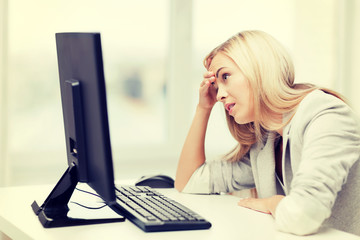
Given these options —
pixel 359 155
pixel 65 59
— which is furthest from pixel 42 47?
pixel 359 155

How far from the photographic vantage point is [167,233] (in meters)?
1.13

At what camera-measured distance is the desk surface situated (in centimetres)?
112

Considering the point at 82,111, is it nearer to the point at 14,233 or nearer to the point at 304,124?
the point at 14,233

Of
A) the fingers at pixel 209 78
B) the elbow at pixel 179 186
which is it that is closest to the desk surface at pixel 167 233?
the elbow at pixel 179 186

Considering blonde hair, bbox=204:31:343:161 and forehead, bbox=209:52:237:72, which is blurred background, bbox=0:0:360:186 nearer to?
forehead, bbox=209:52:237:72

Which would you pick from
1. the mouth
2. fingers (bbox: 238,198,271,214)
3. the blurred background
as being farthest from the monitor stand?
the blurred background

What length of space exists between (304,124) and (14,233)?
73 cm

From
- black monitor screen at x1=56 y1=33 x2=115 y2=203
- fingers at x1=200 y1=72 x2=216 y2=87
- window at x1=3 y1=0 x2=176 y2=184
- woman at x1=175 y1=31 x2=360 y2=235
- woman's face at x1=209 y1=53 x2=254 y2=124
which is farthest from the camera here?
window at x1=3 y1=0 x2=176 y2=184

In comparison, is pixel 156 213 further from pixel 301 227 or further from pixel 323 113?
pixel 323 113

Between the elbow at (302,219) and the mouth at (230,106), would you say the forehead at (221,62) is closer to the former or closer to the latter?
the mouth at (230,106)

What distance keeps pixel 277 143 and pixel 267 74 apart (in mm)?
292

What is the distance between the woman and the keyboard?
0.65 ft

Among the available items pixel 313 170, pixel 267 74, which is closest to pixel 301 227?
pixel 313 170

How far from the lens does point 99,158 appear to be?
1.11 m
